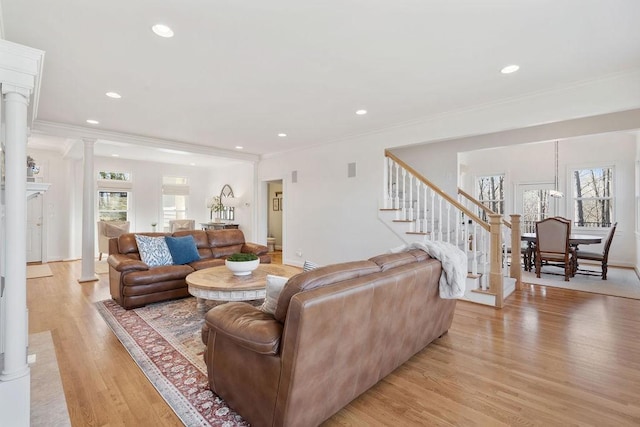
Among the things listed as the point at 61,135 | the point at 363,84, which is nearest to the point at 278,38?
the point at 363,84

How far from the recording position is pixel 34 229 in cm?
684

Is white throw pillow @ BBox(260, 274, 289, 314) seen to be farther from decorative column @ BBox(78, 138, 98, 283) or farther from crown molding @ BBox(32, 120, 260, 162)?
crown molding @ BBox(32, 120, 260, 162)

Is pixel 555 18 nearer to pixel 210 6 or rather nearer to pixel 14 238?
pixel 210 6

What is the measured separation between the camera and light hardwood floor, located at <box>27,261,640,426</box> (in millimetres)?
1812

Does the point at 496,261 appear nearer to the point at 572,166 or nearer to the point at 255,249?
the point at 255,249

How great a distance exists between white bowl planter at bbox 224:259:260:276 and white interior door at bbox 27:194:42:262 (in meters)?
6.23

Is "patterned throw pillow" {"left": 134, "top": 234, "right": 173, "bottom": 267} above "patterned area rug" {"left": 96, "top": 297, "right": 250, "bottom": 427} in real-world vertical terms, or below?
above

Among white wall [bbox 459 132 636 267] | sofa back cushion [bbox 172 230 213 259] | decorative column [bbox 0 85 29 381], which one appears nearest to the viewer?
decorative column [bbox 0 85 29 381]

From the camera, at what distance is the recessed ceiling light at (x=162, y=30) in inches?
88.1

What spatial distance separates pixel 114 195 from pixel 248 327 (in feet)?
27.1

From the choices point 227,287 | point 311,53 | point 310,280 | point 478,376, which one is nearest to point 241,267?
point 227,287

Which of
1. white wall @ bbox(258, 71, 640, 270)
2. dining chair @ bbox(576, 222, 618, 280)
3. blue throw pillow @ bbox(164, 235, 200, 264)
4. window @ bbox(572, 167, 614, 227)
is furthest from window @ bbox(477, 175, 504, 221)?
blue throw pillow @ bbox(164, 235, 200, 264)

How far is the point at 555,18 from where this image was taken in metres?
2.14

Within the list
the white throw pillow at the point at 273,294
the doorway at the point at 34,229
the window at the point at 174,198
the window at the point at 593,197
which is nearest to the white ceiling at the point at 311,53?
the white throw pillow at the point at 273,294
